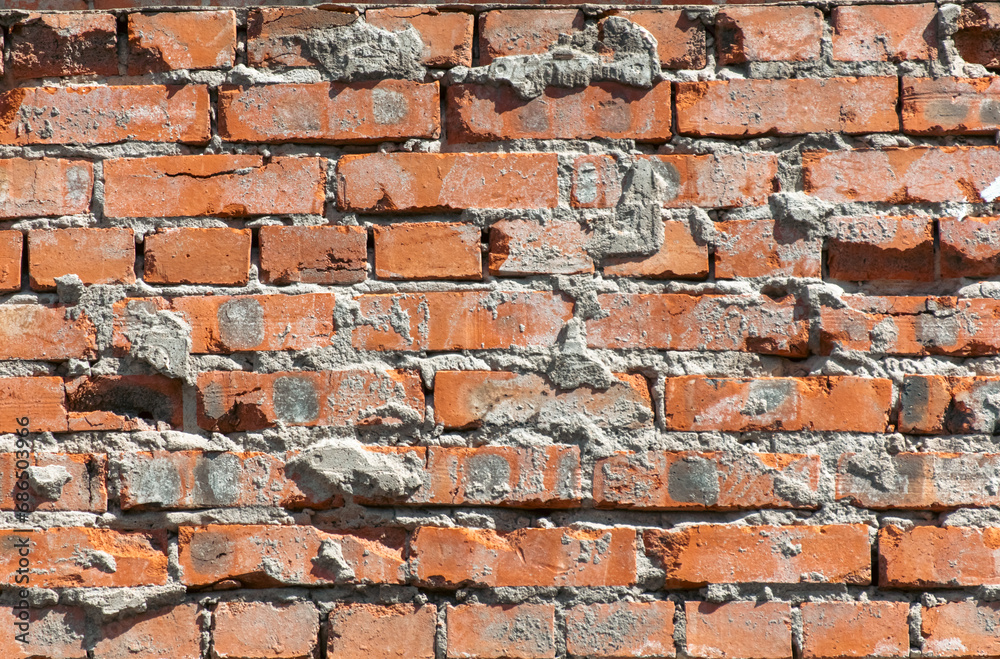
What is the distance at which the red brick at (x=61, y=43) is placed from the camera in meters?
1.36

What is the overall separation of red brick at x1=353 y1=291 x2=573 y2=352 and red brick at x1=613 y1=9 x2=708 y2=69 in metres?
0.49

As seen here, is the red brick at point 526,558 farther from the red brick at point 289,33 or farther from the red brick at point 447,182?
the red brick at point 289,33

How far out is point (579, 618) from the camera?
1.30 meters

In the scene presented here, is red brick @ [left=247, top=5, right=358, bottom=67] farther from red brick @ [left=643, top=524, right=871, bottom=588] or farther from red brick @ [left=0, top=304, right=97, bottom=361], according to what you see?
red brick @ [left=643, top=524, right=871, bottom=588]

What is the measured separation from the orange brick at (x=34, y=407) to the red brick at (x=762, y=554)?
106 centimetres

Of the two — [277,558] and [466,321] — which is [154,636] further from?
[466,321]

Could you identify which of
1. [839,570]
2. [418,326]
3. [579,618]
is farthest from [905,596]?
[418,326]

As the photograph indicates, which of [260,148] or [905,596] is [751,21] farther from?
[905,596]

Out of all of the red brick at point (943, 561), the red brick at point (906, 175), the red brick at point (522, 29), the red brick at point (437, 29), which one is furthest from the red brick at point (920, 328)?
the red brick at point (437, 29)

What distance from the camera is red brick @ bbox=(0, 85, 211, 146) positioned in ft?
4.43

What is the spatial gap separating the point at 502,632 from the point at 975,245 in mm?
1077

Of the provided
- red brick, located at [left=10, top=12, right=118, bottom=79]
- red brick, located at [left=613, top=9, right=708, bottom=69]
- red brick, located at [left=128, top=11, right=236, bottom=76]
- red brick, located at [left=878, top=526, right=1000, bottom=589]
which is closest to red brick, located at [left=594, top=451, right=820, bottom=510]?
red brick, located at [left=878, top=526, right=1000, bottom=589]

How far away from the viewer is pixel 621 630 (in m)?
1.29

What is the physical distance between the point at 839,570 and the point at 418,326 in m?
0.85
